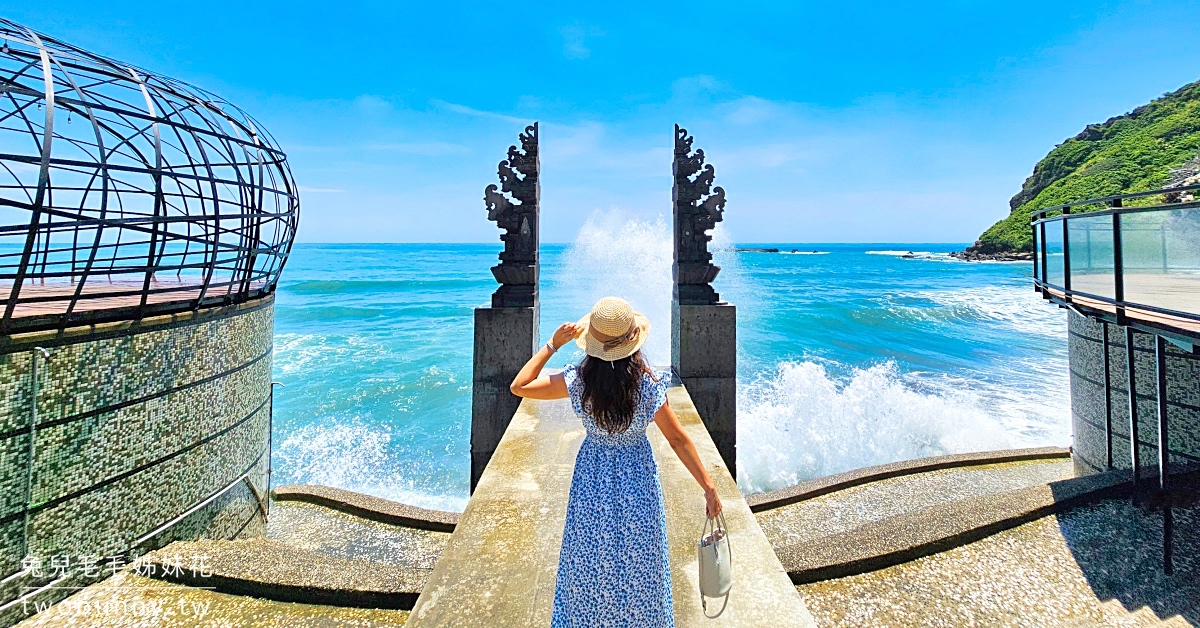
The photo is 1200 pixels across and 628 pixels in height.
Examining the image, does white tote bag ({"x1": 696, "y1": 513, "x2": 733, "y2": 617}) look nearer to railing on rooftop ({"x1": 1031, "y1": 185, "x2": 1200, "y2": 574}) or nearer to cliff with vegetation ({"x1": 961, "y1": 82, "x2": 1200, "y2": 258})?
railing on rooftop ({"x1": 1031, "y1": 185, "x2": 1200, "y2": 574})

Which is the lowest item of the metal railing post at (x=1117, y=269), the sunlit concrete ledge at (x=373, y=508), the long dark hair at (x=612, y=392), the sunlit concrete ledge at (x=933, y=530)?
the sunlit concrete ledge at (x=373, y=508)

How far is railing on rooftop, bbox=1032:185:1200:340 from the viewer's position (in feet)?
11.8

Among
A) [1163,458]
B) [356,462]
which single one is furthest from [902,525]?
[356,462]

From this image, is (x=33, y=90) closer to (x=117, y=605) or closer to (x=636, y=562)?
(x=117, y=605)

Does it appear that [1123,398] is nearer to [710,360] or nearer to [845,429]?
[710,360]

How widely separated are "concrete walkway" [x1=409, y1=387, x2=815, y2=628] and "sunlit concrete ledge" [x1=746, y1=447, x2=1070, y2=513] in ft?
9.34

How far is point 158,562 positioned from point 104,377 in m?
1.39

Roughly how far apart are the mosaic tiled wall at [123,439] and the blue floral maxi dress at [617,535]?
3465mm

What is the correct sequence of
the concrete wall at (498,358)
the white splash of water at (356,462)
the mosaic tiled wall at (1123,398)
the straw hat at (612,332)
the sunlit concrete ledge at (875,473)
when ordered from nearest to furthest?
the straw hat at (612,332)
the mosaic tiled wall at (1123,398)
the concrete wall at (498,358)
the sunlit concrete ledge at (875,473)
the white splash of water at (356,462)

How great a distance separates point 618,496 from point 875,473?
6.78 m

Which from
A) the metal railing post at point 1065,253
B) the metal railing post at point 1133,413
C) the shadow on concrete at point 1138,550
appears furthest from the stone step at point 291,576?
the metal railing post at point 1065,253

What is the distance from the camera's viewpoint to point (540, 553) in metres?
3.15

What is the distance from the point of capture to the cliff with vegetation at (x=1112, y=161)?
4819 cm

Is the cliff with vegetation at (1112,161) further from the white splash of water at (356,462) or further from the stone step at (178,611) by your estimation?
the stone step at (178,611)
